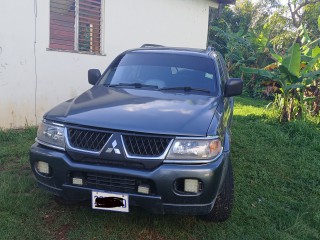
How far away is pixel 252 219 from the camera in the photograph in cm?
342

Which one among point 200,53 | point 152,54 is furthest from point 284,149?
point 152,54

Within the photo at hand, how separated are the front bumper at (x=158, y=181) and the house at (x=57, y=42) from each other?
3.67 metres

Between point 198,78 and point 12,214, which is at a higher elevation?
point 198,78

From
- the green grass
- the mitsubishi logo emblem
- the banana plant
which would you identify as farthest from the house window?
the mitsubishi logo emblem

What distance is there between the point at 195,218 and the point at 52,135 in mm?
1600

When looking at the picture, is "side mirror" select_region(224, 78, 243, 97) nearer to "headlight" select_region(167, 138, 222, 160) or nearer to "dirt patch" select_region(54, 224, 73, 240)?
"headlight" select_region(167, 138, 222, 160)

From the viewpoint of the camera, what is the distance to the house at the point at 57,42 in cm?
584

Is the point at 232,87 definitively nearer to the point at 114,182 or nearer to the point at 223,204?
the point at 223,204

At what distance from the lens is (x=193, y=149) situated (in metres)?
2.67

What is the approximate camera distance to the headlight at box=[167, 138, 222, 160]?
264 centimetres

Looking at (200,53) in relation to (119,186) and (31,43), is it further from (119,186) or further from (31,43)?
(31,43)

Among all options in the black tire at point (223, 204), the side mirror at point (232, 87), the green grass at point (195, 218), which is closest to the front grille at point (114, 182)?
the green grass at point (195, 218)

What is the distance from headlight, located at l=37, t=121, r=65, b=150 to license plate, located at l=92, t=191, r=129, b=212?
1.67 ft

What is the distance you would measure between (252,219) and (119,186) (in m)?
1.55
